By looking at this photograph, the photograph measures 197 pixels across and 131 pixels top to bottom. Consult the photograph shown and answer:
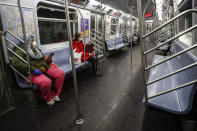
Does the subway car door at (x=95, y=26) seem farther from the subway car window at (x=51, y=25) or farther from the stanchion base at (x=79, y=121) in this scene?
the stanchion base at (x=79, y=121)

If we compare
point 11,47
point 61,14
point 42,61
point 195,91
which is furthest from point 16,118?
point 61,14

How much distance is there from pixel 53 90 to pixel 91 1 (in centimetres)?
495

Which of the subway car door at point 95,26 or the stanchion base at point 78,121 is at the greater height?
the subway car door at point 95,26

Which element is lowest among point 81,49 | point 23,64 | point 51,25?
point 23,64

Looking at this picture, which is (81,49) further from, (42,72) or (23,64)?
(23,64)

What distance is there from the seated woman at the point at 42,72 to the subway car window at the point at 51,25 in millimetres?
876

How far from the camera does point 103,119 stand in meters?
1.85

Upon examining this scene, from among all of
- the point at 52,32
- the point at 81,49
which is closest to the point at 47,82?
the point at 81,49

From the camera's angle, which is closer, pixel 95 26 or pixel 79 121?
pixel 79 121

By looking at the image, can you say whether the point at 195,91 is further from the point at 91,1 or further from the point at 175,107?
the point at 91,1

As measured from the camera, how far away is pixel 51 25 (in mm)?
3412

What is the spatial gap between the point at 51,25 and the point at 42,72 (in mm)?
1594

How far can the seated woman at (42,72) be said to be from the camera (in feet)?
7.02

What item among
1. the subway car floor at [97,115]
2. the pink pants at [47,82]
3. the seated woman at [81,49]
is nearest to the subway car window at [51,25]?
the seated woman at [81,49]
